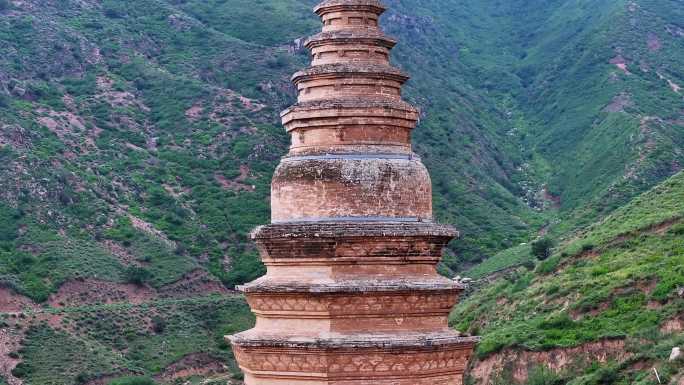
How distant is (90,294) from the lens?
62.5 metres

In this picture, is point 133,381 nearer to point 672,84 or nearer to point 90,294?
point 90,294

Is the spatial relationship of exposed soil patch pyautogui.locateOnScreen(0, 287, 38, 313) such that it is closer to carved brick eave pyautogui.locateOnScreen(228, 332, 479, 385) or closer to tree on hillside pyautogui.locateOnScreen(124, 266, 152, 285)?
tree on hillside pyautogui.locateOnScreen(124, 266, 152, 285)

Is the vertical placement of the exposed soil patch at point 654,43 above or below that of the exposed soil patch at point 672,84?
above

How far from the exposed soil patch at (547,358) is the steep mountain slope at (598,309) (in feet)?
0.11

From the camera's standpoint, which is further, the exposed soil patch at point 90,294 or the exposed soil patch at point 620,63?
the exposed soil patch at point 620,63

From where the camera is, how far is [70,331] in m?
58.2

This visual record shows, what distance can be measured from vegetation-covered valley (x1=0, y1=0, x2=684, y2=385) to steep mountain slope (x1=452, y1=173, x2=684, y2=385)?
0.11 metres

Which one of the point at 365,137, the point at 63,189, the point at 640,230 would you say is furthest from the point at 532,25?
the point at 365,137

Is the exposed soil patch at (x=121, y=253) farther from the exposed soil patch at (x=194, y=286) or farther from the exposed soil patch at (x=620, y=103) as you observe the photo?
the exposed soil patch at (x=620, y=103)

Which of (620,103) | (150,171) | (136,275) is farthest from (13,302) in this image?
(620,103)

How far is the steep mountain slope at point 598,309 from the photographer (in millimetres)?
41688

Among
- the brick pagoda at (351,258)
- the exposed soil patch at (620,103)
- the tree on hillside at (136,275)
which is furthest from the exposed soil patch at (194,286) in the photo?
the brick pagoda at (351,258)

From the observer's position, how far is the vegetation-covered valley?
5066 cm

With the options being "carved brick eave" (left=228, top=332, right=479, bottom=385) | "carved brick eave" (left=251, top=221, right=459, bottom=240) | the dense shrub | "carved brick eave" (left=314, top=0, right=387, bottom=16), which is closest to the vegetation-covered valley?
the dense shrub
